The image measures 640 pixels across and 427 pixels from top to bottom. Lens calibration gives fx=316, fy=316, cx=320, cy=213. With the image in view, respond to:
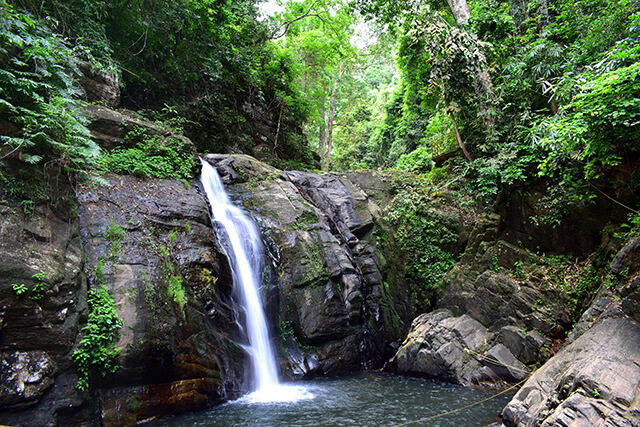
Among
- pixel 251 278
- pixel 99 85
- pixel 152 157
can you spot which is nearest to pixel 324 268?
pixel 251 278

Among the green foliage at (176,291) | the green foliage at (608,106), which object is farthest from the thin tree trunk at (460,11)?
the green foliage at (176,291)

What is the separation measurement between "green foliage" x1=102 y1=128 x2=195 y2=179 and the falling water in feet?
3.10

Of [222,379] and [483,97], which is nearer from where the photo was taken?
[222,379]

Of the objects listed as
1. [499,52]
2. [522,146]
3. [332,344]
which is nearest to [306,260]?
[332,344]

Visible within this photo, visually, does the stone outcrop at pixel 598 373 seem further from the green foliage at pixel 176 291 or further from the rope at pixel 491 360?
the green foliage at pixel 176 291

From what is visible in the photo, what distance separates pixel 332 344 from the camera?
8.71 m

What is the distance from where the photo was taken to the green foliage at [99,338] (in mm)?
4766

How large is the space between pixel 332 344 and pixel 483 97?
862 centimetres

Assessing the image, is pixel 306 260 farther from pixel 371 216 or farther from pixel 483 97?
pixel 483 97

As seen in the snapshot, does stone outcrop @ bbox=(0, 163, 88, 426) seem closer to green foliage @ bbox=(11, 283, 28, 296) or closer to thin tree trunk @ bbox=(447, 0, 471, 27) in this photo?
green foliage @ bbox=(11, 283, 28, 296)

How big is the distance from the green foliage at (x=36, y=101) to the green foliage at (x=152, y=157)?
2214 millimetres

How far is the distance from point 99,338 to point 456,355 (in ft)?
25.4

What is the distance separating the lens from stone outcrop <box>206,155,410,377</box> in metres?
8.55

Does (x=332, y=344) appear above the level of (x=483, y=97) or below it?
below
